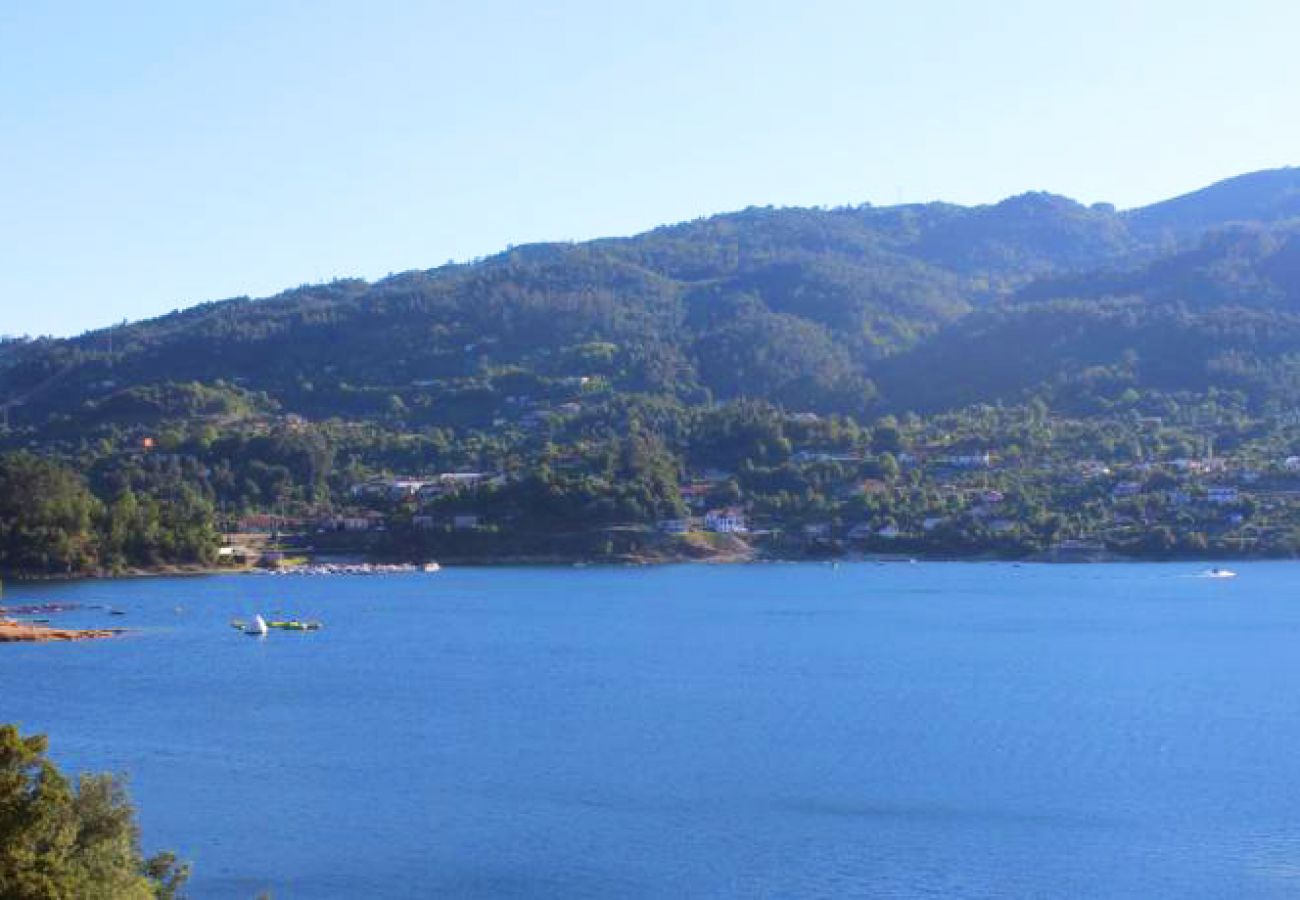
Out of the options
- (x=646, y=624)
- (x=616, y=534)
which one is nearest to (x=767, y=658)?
(x=646, y=624)

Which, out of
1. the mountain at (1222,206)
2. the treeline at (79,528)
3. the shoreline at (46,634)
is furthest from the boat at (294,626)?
the mountain at (1222,206)

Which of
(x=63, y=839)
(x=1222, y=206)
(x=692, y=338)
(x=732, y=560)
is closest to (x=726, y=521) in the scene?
(x=732, y=560)

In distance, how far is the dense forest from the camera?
269ft

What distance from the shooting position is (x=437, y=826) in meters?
27.6

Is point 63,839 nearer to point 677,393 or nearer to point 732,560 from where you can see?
point 732,560

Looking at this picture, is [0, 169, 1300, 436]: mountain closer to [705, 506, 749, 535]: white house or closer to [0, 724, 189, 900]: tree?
[705, 506, 749, 535]: white house

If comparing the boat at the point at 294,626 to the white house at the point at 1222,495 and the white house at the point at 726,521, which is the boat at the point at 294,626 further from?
the white house at the point at 1222,495

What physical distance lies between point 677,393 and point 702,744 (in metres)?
83.2

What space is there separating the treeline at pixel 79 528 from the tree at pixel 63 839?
53107mm

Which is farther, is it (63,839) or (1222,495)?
(1222,495)

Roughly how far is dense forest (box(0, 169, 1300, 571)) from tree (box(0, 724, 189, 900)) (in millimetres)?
53838

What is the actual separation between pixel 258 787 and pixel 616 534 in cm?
5091

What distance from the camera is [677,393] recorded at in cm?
11712

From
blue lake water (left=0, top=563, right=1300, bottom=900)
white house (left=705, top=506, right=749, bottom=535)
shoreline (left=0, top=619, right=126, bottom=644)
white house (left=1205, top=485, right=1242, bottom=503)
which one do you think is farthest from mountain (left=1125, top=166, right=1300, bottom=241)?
shoreline (left=0, top=619, right=126, bottom=644)
